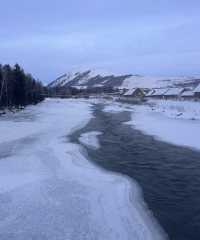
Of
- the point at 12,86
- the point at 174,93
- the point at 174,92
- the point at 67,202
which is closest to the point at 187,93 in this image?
the point at 174,93

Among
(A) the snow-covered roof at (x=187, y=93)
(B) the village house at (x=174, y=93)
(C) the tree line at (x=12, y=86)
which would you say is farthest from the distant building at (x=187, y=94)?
(C) the tree line at (x=12, y=86)

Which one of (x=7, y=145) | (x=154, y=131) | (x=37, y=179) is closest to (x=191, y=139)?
(x=154, y=131)

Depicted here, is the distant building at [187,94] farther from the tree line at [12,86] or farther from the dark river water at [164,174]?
the dark river water at [164,174]

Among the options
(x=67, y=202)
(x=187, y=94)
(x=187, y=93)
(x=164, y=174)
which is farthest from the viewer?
(x=187, y=93)

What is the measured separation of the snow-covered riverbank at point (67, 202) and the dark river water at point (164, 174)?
1.68ft

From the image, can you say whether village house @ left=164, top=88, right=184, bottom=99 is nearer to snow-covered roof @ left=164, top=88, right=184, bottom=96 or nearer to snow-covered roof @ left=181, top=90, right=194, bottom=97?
snow-covered roof @ left=164, top=88, right=184, bottom=96

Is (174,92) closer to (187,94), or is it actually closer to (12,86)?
(187,94)

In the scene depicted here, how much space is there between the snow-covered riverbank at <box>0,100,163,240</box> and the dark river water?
512mm

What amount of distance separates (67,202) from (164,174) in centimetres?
544

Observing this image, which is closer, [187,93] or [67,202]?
[67,202]

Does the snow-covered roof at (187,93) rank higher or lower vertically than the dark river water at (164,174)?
lower

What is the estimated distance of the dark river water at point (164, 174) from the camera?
10.6 meters

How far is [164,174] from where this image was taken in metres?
16.1

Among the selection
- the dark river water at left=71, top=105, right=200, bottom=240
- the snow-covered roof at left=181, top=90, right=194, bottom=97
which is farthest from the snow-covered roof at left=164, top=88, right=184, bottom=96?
the dark river water at left=71, top=105, right=200, bottom=240
